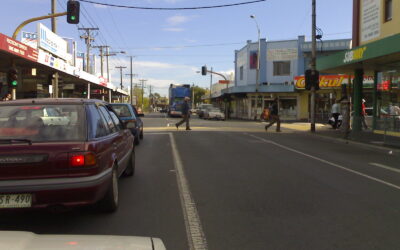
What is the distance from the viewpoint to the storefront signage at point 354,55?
1734 centimetres

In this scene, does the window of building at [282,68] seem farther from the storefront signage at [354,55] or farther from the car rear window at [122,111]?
the car rear window at [122,111]

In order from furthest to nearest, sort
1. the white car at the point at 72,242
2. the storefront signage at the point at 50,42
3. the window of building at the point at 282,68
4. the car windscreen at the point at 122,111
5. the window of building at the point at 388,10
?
the window of building at the point at 282,68
the storefront signage at the point at 50,42
the window of building at the point at 388,10
the car windscreen at the point at 122,111
the white car at the point at 72,242

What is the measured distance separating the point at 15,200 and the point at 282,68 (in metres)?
42.1

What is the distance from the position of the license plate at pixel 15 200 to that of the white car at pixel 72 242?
80.0 inches

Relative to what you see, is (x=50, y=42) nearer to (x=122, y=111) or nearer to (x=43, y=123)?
(x=122, y=111)

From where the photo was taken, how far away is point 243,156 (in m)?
11.3

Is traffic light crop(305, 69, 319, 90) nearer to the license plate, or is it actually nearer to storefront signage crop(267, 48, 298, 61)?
the license plate

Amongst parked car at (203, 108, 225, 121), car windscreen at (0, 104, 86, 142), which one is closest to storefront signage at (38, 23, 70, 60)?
car windscreen at (0, 104, 86, 142)

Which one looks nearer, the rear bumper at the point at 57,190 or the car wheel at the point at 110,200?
the rear bumper at the point at 57,190

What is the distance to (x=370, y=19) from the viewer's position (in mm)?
20797

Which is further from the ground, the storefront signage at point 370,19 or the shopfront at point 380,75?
the storefront signage at point 370,19

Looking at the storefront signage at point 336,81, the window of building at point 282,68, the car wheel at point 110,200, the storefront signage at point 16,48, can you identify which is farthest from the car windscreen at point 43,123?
the window of building at point 282,68

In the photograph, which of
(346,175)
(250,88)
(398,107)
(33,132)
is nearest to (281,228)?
(33,132)

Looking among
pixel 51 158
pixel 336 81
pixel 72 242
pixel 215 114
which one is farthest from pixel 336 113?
pixel 72 242
